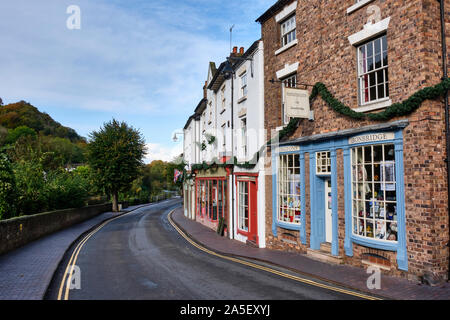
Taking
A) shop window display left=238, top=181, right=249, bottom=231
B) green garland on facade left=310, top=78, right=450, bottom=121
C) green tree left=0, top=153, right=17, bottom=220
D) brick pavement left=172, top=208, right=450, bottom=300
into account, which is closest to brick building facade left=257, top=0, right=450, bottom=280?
green garland on facade left=310, top=78, right=450, bottom=121

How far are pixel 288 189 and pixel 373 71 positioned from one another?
18.0 ft

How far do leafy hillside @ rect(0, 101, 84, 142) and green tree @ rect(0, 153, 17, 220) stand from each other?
67144 mm

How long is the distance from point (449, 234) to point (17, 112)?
99.0 meters

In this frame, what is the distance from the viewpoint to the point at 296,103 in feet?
37.1

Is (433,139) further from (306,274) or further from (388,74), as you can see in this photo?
(306,274)

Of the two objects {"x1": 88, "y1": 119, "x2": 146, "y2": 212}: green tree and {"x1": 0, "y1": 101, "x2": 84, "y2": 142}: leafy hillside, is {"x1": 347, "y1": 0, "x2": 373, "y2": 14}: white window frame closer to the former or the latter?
{"x1": 88, "y1": 119, "x2": 146, "y2": 212}: green tree

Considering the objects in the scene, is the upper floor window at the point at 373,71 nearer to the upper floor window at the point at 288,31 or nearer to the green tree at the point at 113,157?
the upper floor window at the point at 288,31

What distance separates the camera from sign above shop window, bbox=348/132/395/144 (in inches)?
348

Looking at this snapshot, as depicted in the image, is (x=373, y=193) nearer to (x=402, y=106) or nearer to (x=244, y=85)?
(x=402, y=106)

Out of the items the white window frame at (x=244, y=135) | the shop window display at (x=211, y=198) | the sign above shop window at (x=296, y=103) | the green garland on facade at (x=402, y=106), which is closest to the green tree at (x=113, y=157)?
the shop window display at (x=211, y=198)

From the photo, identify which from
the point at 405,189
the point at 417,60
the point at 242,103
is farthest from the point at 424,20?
the point at 242,103

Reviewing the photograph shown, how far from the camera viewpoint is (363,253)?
9.54 meters

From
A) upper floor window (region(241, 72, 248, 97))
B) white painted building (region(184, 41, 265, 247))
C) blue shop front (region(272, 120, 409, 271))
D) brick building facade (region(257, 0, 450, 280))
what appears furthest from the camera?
upper floor window (region(241, 72, 248, 97))
